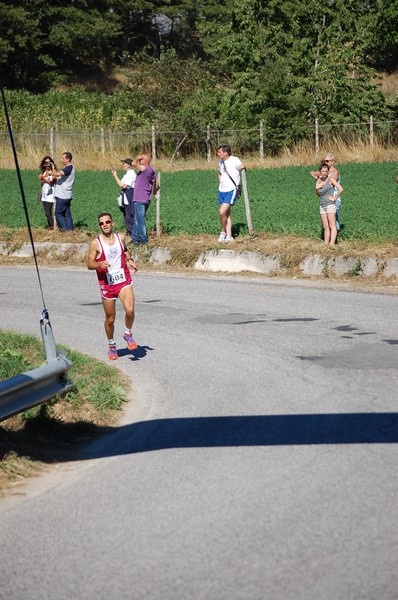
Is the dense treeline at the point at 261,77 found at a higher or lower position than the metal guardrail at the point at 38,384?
higher

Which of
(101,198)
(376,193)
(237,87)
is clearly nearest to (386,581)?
(376,193)

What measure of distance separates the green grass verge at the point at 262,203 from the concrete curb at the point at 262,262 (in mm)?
1136

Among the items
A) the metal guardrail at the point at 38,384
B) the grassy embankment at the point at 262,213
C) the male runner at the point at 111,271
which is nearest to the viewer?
the metal guardrail at the point at 38,384

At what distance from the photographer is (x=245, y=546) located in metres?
5.78

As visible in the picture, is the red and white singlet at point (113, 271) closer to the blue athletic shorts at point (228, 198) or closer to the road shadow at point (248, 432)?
the road shadow at point (248, 432)

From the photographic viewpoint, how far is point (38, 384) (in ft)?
25.7

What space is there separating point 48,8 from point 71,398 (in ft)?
237

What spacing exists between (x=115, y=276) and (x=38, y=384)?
168 inches

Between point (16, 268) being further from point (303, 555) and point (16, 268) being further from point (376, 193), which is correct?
point (303, 555)

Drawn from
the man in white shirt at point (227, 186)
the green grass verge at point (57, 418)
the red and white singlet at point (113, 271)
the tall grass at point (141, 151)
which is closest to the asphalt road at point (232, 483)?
the green grass verge at point (57, 418)

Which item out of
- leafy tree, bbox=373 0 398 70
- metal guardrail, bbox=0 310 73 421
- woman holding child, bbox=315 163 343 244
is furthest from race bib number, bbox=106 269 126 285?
leafy tree, bbox=373 0 398 70

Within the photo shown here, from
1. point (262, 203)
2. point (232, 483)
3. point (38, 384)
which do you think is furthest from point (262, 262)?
point (232, 483)

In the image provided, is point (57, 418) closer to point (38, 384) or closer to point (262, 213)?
point (38, 384)

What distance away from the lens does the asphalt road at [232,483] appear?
Result: 5422 mm
